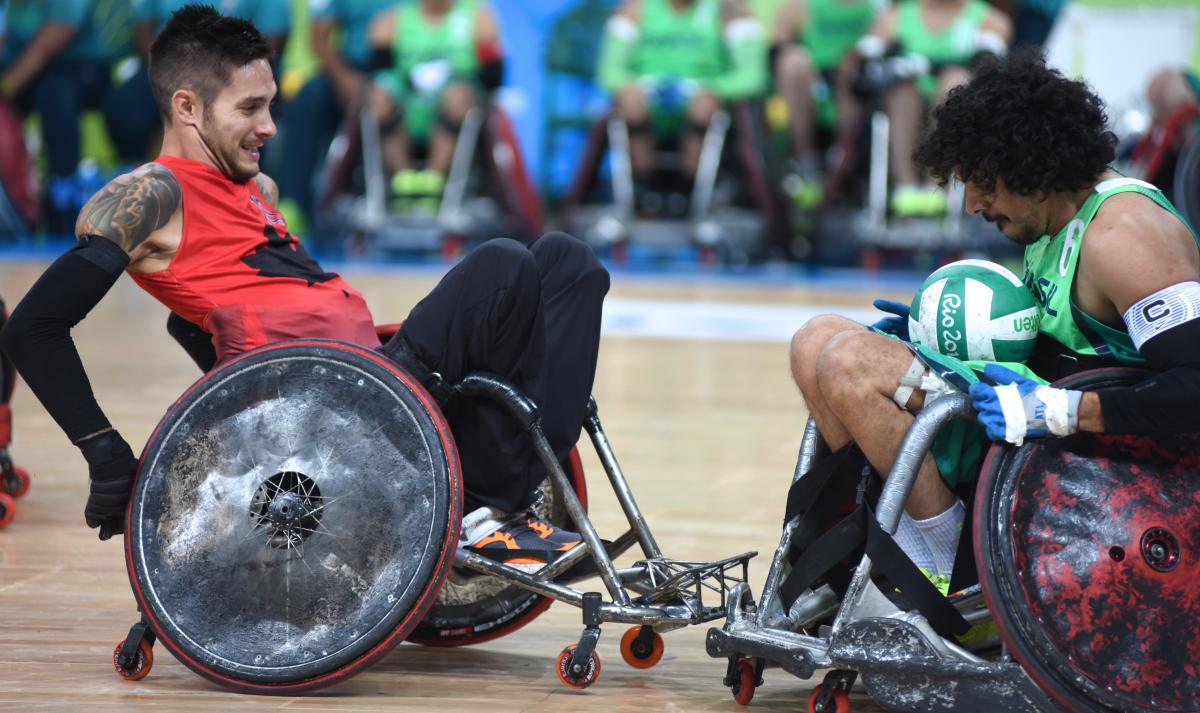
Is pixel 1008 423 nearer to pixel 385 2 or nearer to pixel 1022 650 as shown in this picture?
pixel 1022 650

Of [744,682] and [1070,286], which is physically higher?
[1070,286]

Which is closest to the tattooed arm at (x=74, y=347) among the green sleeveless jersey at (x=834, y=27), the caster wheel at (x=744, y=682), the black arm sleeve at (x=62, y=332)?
the black arm sleeve at (x=62, y=332)

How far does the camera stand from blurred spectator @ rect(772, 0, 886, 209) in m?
11.6

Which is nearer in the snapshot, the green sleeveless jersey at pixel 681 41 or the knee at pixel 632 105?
the knee at pixel 632 105

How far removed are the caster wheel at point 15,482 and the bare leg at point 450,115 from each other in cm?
740

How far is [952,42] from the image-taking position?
1060 centimetres

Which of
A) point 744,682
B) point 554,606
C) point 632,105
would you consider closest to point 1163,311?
point 744,682

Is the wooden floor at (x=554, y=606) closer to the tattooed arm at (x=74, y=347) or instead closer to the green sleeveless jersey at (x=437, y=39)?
the tattooed arm at (x=74, y=347)

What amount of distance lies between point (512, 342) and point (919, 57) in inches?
317

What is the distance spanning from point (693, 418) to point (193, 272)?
10.8 feet

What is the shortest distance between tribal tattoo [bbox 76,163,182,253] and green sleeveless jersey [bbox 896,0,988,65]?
26.9 feet

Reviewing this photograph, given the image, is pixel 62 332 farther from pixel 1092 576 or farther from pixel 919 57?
pixel 919 57

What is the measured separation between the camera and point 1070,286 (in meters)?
2.83

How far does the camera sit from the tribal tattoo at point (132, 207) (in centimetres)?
292
